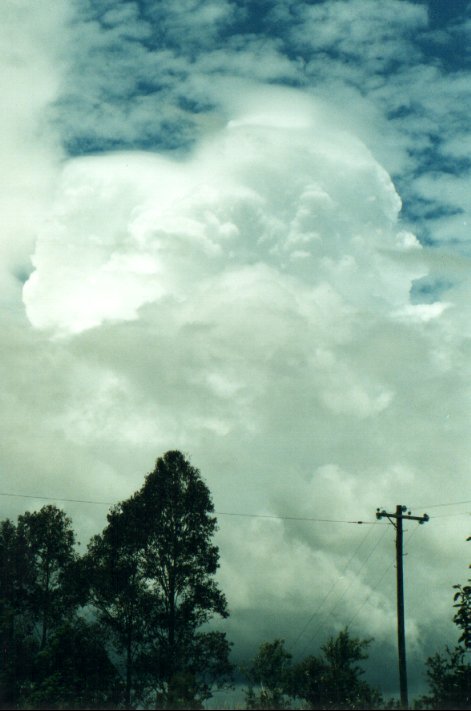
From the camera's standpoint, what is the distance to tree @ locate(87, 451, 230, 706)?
3841 centimetres

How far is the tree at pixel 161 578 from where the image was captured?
38406 millimetres

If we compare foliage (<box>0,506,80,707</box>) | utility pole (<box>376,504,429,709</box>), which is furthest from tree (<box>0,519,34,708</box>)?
utility pole (<box>376,504,429,709</box>)

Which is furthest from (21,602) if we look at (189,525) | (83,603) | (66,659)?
(189,525)

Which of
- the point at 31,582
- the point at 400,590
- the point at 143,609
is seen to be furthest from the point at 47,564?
the point at 400,590

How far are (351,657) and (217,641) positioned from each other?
56.7ft

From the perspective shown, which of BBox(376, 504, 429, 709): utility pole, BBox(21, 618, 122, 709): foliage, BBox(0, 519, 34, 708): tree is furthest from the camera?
BBox(0, 519, 34, 708): tree

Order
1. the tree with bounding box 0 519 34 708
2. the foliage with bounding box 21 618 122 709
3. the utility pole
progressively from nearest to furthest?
1. the utility pole
2. the foliage with bounding box 21 618 122 709
3. the tree with bounding box 0 519 34 708

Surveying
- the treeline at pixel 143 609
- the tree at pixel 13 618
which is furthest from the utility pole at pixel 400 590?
the tree at pixel 13 618

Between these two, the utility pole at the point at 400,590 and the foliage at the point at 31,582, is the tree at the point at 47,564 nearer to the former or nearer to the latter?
the foliage at the point at 31,582

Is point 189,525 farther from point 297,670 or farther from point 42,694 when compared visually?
point 297,670

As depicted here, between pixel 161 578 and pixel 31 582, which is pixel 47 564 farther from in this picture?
pixel 161 578

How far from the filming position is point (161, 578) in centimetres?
3956

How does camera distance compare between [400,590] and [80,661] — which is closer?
[400,590]

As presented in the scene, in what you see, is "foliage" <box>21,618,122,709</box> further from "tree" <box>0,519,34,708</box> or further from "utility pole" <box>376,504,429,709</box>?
"utility pole" <box>376,504,429,709</box>
